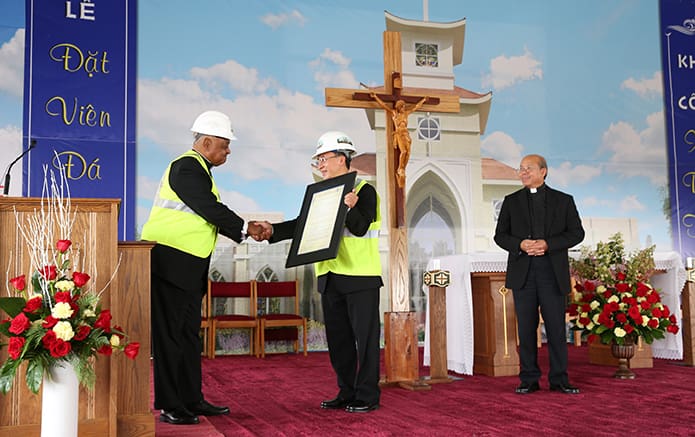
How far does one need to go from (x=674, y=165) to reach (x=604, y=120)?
1.03 meters

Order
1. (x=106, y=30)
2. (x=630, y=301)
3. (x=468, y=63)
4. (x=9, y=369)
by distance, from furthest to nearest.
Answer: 1. (x=468, y=63)
2. (x=106, y=30)
3. (x=630, y=301)
4. (x=9, y=369)

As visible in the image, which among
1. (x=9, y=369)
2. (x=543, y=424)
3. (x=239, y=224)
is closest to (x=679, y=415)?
(x=543, y=424)

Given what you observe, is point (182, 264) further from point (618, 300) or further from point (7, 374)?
point (618, 300)

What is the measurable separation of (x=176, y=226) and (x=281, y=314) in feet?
12.9

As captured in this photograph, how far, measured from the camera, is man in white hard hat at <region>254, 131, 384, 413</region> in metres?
3.71

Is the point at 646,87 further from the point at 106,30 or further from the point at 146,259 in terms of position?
the point at 146,259

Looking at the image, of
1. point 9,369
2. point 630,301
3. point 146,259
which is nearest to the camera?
point 9,369

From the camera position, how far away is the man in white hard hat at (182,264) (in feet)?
11.1

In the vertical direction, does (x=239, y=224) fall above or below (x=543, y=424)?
above

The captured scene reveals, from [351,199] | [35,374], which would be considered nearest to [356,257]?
[351,199]

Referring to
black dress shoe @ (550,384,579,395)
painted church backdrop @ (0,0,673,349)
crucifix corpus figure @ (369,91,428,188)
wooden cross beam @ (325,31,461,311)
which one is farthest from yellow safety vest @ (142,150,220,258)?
painted church backdrop @ (0,0,673,349)

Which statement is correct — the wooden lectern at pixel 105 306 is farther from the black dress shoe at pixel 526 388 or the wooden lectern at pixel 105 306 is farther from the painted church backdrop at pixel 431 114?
the painted church backdrop at pixel 431 114

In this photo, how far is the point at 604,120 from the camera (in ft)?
28.0

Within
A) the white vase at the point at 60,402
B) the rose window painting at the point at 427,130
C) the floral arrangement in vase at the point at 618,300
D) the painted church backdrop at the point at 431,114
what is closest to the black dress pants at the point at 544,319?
the floral arrangement in vase at the point at 618,300
